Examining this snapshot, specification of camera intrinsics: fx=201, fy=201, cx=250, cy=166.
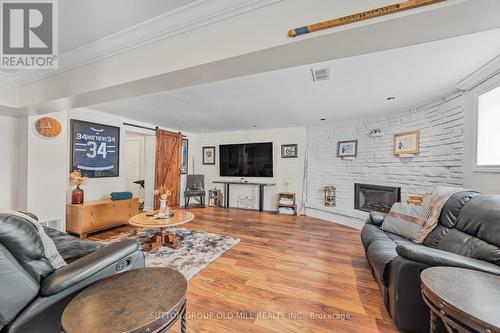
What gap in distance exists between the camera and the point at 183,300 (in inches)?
36.3

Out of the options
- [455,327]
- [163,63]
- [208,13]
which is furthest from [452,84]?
Result: [163,63]

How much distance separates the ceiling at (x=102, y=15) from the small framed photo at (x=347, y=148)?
4030mm

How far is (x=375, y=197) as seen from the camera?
393 centimetres

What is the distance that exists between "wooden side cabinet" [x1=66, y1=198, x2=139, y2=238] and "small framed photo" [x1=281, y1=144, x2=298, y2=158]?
3.73 metres

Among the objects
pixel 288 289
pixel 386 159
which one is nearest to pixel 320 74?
pixel 288 289

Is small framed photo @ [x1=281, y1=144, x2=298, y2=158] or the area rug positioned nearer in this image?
the area rug

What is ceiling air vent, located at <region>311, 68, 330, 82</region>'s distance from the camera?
2072 mm

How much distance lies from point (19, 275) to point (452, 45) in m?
3.18

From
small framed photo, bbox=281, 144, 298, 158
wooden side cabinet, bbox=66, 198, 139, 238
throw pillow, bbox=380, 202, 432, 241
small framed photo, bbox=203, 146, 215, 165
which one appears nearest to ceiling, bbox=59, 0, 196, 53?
wooden side cabinet, bbox=66, 198, 139, 238

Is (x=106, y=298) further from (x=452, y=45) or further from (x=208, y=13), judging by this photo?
(x=452, y=45)

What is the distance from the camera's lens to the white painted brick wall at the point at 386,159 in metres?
2.66

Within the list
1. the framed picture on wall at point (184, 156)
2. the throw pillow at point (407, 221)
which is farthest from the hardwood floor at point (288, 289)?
the framed picture on wall at point (184, 156)

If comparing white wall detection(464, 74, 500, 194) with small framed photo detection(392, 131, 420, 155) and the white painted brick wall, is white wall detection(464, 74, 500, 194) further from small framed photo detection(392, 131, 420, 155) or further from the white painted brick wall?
small framed photo detection(392, 131, 420, 155)

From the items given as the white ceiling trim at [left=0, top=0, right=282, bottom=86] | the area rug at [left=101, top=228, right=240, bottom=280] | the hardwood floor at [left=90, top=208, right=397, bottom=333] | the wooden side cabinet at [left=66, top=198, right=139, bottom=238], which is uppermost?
the white ceiling trim at [left=0, top=0, right=282, bottom=86]
